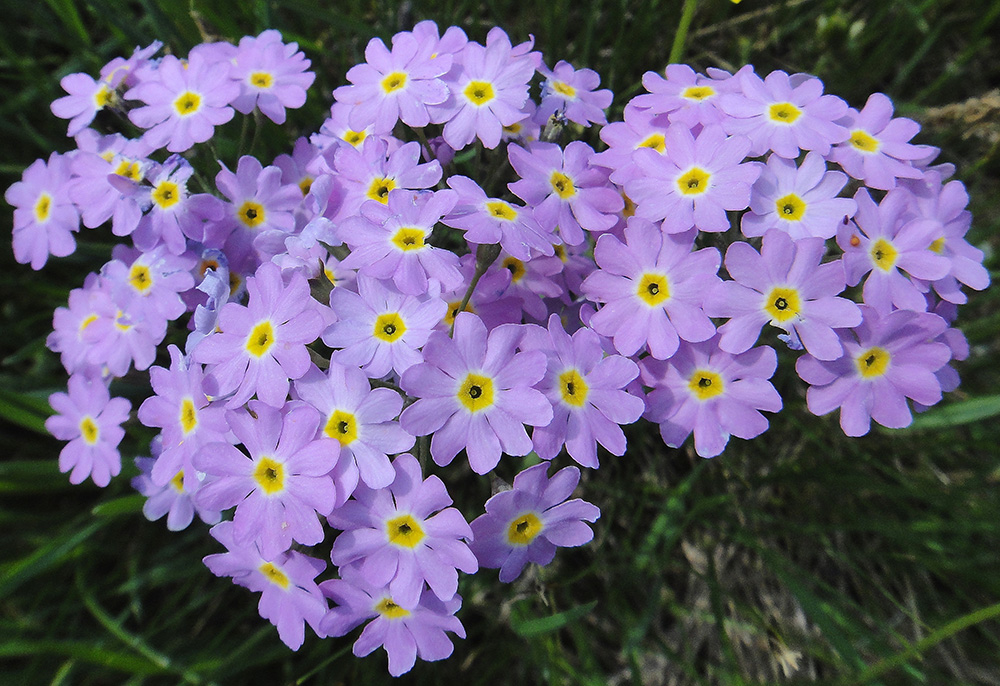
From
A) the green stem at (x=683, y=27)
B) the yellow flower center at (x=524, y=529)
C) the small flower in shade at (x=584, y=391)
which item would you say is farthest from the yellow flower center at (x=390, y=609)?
the green stem at (x=683, y=27)

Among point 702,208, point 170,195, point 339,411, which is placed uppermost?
point 702,208

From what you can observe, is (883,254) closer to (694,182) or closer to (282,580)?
(694,182)

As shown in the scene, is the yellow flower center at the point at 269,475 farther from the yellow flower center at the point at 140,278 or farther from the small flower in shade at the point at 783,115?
the small flower in shade at the point at 783,115

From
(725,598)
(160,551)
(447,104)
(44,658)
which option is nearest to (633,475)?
(725,598)

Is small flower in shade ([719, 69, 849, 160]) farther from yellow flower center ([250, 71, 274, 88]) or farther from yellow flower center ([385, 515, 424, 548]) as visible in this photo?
yellow flower center ([250, 71, 274, 88])

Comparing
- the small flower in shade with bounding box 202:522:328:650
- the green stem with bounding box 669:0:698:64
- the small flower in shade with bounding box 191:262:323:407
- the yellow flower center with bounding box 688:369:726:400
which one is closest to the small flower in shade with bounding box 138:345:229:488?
the small flower in shade with bounding box 191:262:323:407

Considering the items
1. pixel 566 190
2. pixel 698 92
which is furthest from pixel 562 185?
pixel 698 92

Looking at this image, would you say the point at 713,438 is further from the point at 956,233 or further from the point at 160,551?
the point at 160,551
